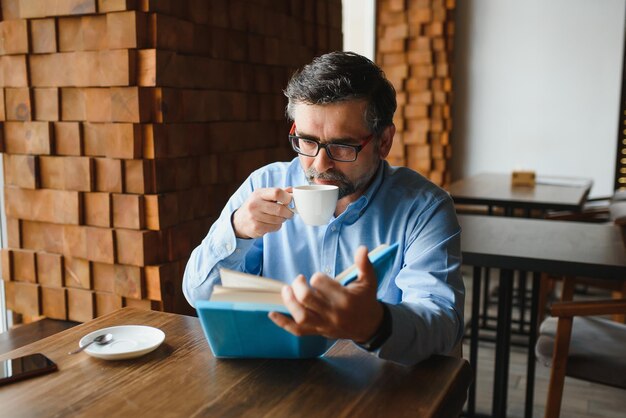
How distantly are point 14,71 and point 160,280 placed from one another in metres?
0.89

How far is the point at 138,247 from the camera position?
1.99 m

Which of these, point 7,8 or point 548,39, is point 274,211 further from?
point 548,39

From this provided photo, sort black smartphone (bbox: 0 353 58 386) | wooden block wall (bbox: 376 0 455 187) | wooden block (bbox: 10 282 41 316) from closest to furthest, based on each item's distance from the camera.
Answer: black smartphone (bbox: 0 353 58 386) < wooden block (bbox: 10 282 41 316) < wooden block wall (bbox: 376 0 455 187)

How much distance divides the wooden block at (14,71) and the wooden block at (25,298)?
0.73 meters

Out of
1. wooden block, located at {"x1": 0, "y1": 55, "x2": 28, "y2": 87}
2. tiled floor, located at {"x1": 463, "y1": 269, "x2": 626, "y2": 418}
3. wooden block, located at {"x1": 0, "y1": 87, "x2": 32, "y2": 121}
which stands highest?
wooden block, located at {"x1": 0, "y1": 55, "x2": 28, "y2": 87}

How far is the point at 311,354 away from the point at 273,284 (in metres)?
0.21

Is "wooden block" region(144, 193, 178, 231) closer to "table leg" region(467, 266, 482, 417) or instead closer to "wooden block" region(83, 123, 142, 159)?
"wooden block" region(83, 123, 142, 159)

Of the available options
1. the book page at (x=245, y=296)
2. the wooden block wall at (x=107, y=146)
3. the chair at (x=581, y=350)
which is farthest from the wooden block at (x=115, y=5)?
the chair at (x=581, y=350)

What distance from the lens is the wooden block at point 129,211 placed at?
199cm

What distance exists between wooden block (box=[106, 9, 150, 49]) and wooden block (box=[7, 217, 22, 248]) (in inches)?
30.4

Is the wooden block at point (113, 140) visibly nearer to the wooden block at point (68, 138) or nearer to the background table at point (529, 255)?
the wooden block at point (68, 138)

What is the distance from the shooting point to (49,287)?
2.17 metres

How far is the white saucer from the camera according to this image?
1155 mm

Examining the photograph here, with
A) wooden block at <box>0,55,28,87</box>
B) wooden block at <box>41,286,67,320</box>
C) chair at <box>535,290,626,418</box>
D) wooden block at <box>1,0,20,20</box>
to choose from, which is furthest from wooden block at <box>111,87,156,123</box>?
chair at <box>535,290,626,418</box>
